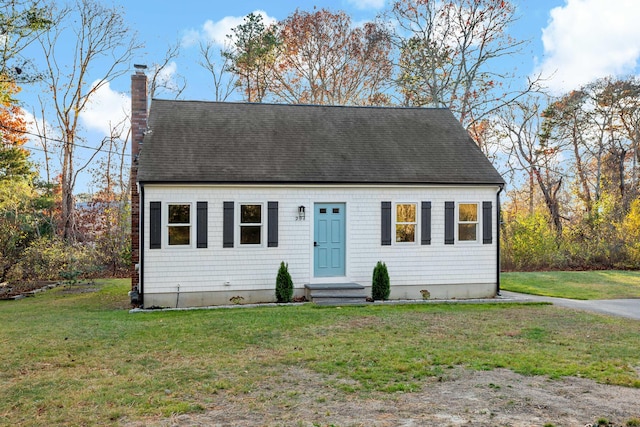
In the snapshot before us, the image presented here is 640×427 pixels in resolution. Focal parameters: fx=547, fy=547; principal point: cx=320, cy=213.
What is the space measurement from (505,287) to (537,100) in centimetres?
1635

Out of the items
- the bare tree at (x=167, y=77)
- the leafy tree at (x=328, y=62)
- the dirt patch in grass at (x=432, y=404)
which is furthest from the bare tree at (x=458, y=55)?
the dirt patch in grass at (x=432, y=404)

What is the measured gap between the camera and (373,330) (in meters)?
9.31

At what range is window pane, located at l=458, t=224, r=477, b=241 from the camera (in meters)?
14.5

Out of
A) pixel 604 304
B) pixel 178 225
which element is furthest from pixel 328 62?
pixel 604 304

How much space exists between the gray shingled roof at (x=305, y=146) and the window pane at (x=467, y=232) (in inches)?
47.4

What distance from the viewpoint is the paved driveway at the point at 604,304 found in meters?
12.0

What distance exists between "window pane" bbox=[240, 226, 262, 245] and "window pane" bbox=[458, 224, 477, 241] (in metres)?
5.29

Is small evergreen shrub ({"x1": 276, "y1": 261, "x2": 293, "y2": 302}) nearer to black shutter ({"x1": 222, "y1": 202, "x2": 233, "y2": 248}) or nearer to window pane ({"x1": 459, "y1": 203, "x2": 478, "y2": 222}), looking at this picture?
black shutter ({"x1": 222, "y1": 202, "x2": 233, "y2": 248})

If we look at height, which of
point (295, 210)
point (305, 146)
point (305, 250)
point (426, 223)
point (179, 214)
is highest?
point (305, 146)

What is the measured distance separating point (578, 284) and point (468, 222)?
5638 millimetres

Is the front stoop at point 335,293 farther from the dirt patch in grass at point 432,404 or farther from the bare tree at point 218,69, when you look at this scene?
the bare tree at point 218,69

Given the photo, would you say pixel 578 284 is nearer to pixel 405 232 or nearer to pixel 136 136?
pixel 405 232

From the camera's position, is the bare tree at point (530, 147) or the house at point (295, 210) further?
the bare tree at point (530, 147)

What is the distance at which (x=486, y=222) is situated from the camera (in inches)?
572
